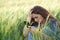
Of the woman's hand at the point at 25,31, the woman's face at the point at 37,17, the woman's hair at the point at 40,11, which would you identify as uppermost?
the woman's hair at the point at 40,11

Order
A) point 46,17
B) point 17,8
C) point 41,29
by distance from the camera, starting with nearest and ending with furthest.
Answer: point 41,29 → point 46,17 → point 17,8

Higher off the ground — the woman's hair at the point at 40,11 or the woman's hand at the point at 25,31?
the woman's hair at the point at 40,11

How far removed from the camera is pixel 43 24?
8.38ft

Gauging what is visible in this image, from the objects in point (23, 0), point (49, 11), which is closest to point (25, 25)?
point (49, 11)

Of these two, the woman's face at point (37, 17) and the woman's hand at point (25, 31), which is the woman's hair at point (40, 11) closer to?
the woman's face at point (37, 17)

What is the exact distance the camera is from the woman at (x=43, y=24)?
246 cm

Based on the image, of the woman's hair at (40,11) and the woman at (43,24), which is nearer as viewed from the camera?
the woman at (43,24)

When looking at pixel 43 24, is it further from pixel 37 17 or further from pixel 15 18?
pixel 15 18

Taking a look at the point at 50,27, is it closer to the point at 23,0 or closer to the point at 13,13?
the point at 13,13

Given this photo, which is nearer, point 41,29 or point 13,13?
point 41,29

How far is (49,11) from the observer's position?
2.65 meters

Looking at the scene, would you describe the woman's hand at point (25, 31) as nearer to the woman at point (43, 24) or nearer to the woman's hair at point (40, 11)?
the woman at point (43, 24)

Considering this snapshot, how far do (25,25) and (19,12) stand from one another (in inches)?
4.2

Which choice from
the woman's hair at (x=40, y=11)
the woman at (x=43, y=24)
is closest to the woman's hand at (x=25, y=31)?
the woman at (x=43, y=24)
